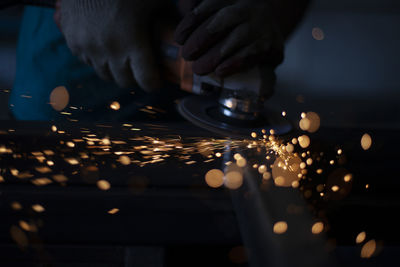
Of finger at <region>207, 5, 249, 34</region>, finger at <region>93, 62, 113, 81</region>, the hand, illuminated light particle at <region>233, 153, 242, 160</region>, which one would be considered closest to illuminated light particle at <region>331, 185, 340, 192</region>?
illuminated light particle at <region>233, 153, 242, 160</region>

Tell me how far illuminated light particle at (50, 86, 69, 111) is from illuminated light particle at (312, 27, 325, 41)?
2.28m

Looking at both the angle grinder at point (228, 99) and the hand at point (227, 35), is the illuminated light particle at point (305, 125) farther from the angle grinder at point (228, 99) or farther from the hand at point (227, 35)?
the hand at point (227, 35)

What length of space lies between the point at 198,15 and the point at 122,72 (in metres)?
0.41

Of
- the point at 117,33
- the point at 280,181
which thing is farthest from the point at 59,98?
the point at 280,181

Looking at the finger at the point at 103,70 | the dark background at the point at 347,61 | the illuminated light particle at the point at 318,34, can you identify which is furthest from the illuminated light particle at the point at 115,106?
the illuminated light particle at the point at 318,34

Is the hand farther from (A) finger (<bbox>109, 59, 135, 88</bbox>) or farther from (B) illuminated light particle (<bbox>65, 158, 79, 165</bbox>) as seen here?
(B) illuminated light particle (<bbox>65, 158, 79, 165</bbox>)

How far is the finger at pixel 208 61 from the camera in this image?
0.82 meters

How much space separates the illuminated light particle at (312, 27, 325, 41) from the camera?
2.67 metres

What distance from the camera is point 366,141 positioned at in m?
0.89

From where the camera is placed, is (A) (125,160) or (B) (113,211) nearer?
(B) (113,211)

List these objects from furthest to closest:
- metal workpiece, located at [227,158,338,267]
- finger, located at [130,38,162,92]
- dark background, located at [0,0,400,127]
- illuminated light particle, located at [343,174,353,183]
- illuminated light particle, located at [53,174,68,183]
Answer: dark background, located at [0,0,400,127] < finger, located at [130,38,162,92] < illuminated light particle, located at [343,174,353,183] < illuminated light particle, located at [53,174,68,183] < metal workpiece, located at [227,158,338,267]

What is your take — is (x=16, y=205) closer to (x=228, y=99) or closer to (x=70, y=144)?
(x=70, y=144)

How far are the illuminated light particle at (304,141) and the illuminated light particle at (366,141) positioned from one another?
0.15 meters

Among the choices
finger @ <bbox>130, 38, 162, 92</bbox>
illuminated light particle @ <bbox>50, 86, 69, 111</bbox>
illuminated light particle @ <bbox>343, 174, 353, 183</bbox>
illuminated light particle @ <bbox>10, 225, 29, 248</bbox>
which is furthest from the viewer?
illuminated light particle @ <bbox>50, 86, 69, 111</bbox>
